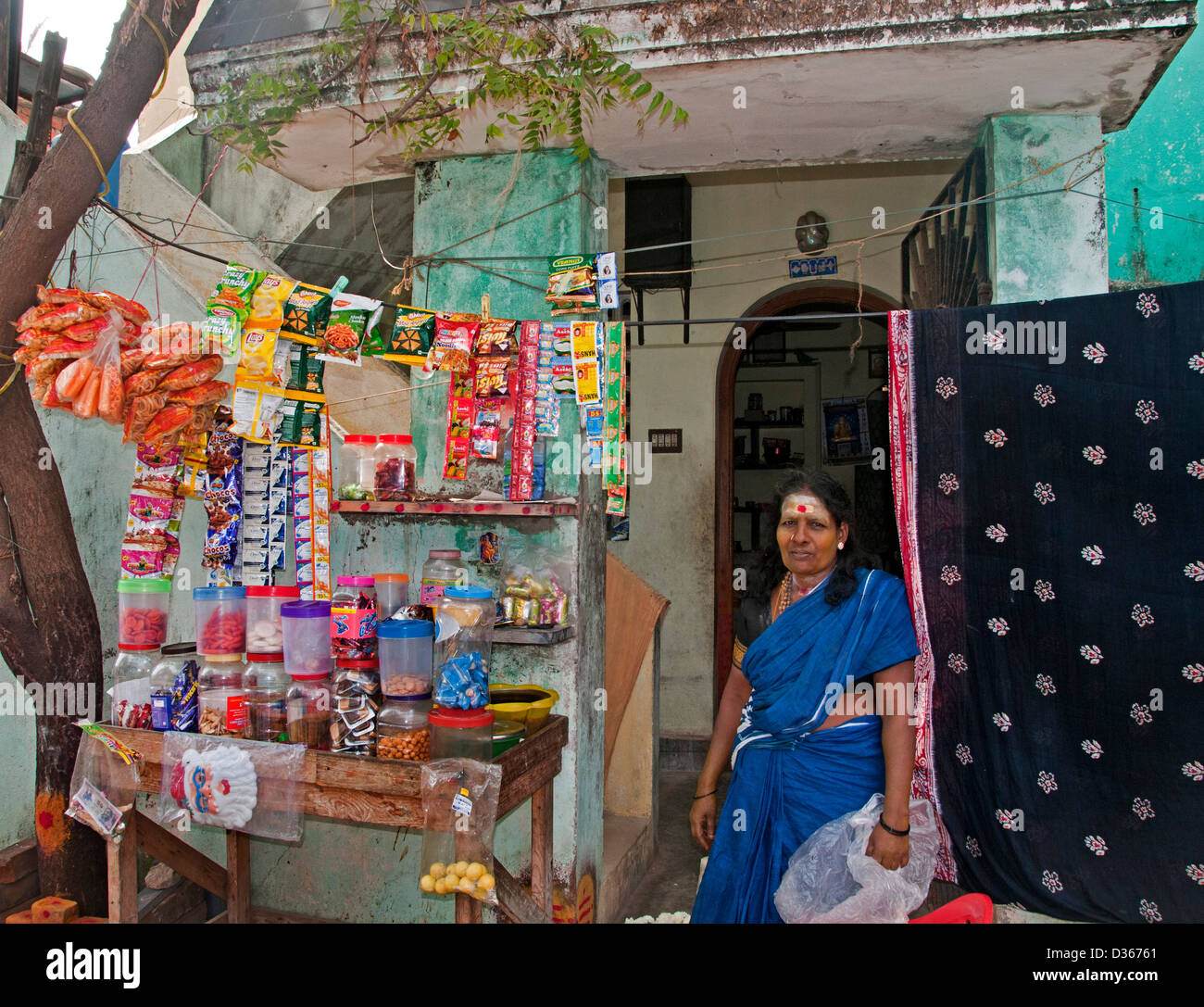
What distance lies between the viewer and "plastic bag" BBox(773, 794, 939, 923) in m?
2.45

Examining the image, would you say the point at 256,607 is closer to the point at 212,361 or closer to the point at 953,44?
the point at 212,361

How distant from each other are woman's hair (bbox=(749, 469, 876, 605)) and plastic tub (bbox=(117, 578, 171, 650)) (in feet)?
6.28

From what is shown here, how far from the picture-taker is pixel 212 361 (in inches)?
109

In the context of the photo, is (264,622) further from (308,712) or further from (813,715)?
(813,715)

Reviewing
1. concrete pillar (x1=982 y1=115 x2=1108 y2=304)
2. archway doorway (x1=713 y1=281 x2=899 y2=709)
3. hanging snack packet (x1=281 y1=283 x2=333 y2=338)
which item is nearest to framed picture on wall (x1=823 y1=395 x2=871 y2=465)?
archway doorway (x1=713 y1=281 x2=899 y2=709)

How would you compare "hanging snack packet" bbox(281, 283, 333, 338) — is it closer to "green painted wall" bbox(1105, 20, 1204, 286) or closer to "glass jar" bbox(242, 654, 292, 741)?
"glass jar" bbox(242, 654, 292, 741)

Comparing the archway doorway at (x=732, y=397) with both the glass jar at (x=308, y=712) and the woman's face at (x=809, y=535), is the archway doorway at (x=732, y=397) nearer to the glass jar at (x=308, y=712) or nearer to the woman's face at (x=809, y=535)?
the woman's face at (x=809, y=535)

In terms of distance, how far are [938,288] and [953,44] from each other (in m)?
1.21

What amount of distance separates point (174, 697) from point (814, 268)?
467 cm

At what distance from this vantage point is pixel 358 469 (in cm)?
357

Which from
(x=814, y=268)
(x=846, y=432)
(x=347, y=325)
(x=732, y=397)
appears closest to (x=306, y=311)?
(x=347, y=325)

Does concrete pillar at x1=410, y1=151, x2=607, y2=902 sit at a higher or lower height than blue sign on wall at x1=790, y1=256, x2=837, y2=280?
lower

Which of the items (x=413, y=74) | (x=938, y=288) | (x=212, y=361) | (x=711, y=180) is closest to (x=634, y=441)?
(x=711, y=180)

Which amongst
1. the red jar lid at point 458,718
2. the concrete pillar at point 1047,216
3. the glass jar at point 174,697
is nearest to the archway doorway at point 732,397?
the concrete pillar at point 1047,216
